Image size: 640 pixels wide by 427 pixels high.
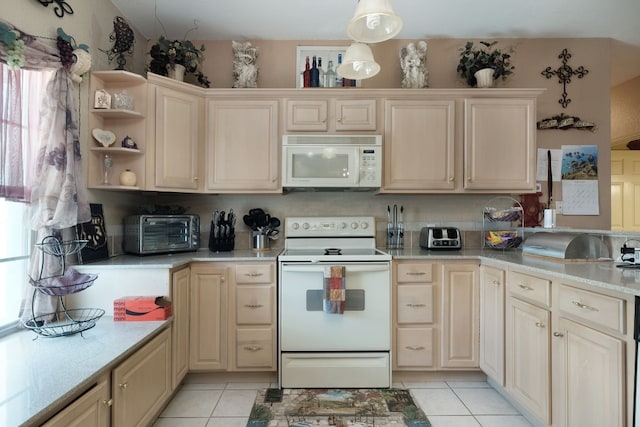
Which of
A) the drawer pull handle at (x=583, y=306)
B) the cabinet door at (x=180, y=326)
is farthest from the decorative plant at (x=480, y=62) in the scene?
the cabinet door at (x=180, y=326)

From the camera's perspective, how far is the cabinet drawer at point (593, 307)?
127 cm

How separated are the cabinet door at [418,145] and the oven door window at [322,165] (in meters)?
0.29

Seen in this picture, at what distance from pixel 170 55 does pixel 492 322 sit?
2.96 metres

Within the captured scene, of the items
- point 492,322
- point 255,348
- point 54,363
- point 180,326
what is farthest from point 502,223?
point 54,363

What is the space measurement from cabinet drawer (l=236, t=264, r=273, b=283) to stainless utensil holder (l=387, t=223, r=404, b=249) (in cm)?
110

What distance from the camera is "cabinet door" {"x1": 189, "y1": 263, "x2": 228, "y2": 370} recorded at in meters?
2.30

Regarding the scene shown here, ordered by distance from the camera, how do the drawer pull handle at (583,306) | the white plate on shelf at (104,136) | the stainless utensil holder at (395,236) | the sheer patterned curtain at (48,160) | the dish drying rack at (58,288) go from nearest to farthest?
the drawer pull handle at (583,306) < the dish drying rack at (58,288) < the sheer patterned curtain at (48,160) < the white plate on shelf at (104,136) < the stainless utensil holder at (395,236)

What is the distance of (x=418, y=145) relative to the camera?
8.60ft

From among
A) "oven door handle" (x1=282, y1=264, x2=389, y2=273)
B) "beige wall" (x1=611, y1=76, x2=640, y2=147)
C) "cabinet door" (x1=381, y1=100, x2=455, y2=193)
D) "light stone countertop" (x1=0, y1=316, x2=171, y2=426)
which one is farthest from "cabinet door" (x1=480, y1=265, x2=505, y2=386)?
"beige wall" (x1=611, y1=76, x2=640, y2=147)

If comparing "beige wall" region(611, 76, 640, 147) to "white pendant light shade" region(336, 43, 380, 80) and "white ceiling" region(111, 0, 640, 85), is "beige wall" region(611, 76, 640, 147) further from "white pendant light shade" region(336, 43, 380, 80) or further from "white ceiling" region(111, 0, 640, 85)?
"white pendant light shade" region(336, 43, 380, 80)

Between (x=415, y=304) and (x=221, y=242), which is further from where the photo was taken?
(x=221, y=242)

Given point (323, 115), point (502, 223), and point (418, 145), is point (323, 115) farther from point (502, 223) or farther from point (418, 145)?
point (502, 223)

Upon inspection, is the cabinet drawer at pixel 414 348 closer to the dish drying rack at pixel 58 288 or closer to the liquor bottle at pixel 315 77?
the dish drying rack at pixel 58 288

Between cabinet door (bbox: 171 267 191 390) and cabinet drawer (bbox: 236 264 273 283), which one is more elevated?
cabinet drawer (bbox: 236 264 273 283)
